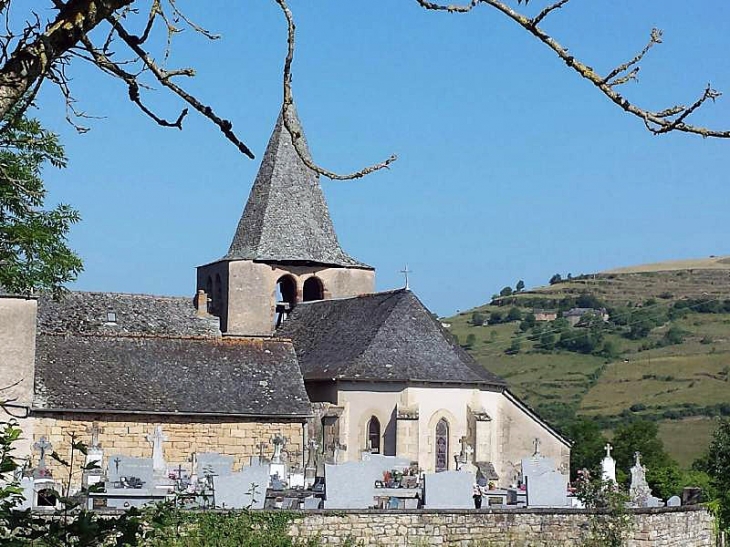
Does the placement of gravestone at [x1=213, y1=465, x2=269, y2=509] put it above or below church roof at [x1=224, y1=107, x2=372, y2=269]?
below

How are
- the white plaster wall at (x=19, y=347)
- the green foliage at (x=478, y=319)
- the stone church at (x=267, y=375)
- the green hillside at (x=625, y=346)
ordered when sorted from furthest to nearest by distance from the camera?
1. the green foliage at (x=478, y=319)
2. the green hillside at (x=625, y=346)
3. the stone church at (x=267, y=375)
4. the white plaster wall at (x=19, y=347)

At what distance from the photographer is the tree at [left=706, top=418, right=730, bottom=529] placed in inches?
977

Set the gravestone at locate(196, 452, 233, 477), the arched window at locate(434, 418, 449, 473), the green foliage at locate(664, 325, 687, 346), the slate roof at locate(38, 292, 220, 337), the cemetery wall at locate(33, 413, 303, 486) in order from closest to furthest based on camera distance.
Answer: the gravestone at locate(196, 452, 233, 477), the cemetery wall at locate(33, 413, 303, 486), the arched window at locate(434, 418, 449, 473), the slate roof at locate(38, 292, 220, 337), the green foliage at locate(664, 325, 687, 346)

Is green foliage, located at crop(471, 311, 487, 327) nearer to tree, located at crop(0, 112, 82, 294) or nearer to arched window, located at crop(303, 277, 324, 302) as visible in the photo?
arched window, located at crop(303, 277, 324, 302)

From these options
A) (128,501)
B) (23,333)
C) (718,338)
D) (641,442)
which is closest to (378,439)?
(23,333)

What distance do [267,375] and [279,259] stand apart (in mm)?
10960

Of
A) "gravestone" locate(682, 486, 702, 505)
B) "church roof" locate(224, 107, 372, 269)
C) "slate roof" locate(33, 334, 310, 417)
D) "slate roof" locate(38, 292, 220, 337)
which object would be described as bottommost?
"gravestone" locate(682, 486, 702, 505)

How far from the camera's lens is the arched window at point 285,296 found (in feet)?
153

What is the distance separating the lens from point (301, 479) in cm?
2425

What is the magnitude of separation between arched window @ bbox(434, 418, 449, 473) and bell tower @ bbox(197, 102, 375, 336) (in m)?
10.6

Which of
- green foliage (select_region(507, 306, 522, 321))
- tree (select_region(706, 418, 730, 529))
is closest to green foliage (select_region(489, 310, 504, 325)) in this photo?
green foliage (select_region(507, 306, 522, 321))

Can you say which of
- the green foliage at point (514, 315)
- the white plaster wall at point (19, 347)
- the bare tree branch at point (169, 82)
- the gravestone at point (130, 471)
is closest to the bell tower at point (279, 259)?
the white plaster wall at point (19, 347)

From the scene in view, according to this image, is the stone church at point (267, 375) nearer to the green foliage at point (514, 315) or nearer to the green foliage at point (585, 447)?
the green foliage at point (585, 447)

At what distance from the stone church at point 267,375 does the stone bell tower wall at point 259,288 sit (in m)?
0.05
